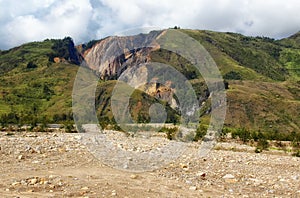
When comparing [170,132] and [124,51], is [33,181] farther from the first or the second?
[170,132]

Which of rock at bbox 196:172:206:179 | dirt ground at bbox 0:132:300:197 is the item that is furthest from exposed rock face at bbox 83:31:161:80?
rock at bbox 196:172:206:179

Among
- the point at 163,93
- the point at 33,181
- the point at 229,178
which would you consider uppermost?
the point at 163,93

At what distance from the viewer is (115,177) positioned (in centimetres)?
1501

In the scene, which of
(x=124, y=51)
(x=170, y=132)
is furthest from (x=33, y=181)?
(x=170, y=132)

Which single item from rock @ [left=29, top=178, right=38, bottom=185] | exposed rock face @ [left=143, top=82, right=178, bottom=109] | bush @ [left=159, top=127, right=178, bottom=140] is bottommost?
rock @ [left=29, top=178, right=38, bottom=185]

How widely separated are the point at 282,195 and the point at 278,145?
43867 millimetres

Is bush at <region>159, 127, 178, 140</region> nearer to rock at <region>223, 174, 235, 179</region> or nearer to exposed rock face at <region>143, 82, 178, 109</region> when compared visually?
rock at <region>223, 174, 235, 179</region>

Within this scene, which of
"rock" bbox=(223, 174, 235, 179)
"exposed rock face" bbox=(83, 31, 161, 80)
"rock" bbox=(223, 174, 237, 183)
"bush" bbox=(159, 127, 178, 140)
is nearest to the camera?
"rock" bbox=(223, 174, 237, 183)

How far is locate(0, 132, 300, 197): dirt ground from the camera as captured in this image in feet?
41.8

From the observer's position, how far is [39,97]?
474ft

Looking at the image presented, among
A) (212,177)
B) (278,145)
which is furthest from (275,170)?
(278,145)

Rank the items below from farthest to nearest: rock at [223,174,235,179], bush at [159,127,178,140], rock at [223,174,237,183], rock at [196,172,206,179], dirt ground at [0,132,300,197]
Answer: bush at [159,127,178,140] < rock at [223,174,235,179] < rock at [196,172,206,179] < rock at [223,174,237,183] < dirt ground at [0,132,300,197]

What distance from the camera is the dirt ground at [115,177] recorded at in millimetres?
12750

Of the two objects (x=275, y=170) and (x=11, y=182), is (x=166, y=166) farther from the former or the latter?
(x=11, y=182)
